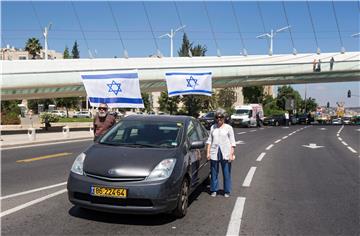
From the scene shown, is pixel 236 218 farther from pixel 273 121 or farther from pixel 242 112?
pixel 273 121

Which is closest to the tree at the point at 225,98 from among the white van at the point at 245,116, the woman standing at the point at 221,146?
the white van at the point at 245,116

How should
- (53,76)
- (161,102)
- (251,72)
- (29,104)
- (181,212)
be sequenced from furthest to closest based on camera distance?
(29,104)
(161,102)
(251,72)
(53,76)
(181,212)

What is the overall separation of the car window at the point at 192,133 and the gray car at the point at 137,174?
26 cm

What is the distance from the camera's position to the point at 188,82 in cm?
2412

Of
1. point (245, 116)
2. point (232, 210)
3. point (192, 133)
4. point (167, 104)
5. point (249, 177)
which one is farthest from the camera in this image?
point (167, 104)

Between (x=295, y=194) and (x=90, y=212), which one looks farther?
(x=295, y=194)

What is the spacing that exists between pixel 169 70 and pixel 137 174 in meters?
35.4

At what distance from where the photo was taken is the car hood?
5852 mm

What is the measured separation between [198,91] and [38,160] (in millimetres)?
12066

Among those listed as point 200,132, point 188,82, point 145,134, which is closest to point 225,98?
point 188,82

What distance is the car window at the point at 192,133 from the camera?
7455 mm

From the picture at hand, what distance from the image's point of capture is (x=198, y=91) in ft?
78.8

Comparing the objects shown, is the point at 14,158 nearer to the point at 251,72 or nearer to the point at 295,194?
the point at 295,194

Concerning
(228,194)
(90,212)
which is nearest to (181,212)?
(90,212)
